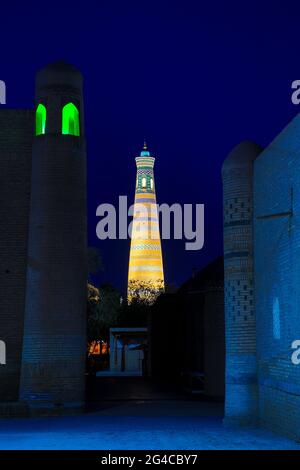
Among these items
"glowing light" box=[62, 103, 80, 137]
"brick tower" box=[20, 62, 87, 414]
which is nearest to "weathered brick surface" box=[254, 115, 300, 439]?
"brick tower" box=[20, 62, 87, 414]

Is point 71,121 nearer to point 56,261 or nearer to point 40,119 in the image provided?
point 40,119

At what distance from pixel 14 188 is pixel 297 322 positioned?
939 cm

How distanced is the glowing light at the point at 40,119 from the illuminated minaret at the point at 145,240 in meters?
68.6

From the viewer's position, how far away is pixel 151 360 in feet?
130

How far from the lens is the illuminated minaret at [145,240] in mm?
90188

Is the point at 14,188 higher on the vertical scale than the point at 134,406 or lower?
higher

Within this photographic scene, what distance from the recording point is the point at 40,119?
20312 mm

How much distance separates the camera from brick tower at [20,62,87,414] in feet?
61.7

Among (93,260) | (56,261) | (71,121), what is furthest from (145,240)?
(56,261)
